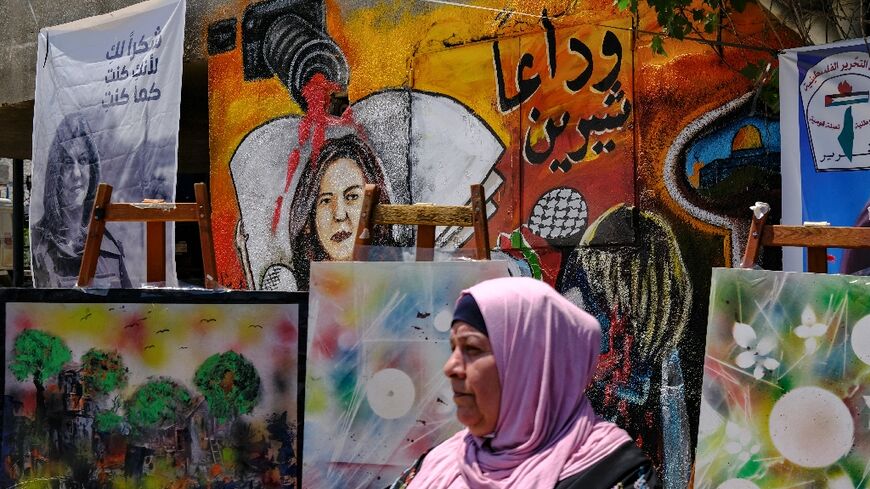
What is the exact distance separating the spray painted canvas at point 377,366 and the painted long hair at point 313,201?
276 cm

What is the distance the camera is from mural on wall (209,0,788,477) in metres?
4.96

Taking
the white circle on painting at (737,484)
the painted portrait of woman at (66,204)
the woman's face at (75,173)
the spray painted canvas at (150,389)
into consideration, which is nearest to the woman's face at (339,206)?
the painted portrait of woman at (66,204)

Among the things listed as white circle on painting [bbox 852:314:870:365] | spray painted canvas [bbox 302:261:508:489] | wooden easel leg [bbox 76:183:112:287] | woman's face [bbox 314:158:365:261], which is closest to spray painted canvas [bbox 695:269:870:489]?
white circle on painting [bbox 852:314:870:365]

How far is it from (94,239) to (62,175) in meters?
4.29

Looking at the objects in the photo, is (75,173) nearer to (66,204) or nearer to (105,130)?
(66,204)

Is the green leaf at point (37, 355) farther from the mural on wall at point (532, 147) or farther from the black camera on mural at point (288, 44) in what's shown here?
the black camera on mural at point (288, 44)

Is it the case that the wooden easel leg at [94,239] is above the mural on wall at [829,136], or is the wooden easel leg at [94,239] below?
below

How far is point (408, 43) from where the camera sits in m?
6.16

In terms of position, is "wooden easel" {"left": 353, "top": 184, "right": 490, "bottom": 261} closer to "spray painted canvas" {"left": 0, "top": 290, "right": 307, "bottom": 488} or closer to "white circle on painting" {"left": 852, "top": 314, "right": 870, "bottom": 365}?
"spray painted canvas" {"left": 0, "top": 290, "right": 307, "bottom": 488}

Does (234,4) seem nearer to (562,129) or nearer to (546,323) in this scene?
(562,129)

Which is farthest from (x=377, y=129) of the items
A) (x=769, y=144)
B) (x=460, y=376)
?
(x=460, y=376)

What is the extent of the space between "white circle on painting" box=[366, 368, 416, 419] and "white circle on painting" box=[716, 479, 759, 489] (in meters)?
0.98

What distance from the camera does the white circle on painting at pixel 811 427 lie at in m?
2.98

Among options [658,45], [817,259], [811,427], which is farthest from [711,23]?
[811,427]
